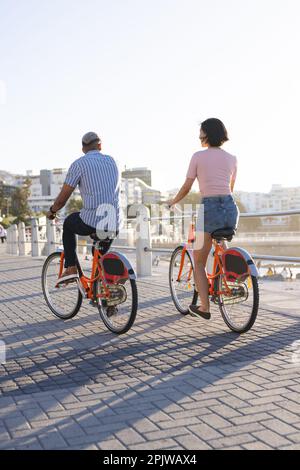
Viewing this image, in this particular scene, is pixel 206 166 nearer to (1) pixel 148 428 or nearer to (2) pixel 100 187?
(2) pixel 100 187

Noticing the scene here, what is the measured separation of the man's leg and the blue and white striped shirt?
0.07m

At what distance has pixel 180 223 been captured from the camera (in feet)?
38.0

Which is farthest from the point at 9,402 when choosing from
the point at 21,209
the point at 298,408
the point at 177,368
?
the point at 21,209

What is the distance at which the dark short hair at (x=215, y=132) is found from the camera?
5.63 metres

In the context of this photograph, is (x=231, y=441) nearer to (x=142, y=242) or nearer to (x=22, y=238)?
(x=142, y=242)

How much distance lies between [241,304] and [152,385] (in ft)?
5.66

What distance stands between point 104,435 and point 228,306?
2734 millimetres

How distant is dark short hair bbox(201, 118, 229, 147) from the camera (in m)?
5.63

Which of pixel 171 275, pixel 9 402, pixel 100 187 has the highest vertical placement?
pixel 100 187

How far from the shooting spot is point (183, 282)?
6770mm

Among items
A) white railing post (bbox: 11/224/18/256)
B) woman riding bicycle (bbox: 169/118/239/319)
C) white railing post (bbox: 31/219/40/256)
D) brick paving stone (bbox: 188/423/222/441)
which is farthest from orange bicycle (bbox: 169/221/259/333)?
white railing post (bbox: 11/224/18/256)

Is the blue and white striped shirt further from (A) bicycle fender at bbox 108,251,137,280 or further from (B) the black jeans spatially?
(A) bicycle fender at bbox 108,251,137,280

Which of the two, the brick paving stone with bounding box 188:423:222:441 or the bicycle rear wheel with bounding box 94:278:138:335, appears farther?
the bicycle rear wheel with bounding box 94:278:138:335

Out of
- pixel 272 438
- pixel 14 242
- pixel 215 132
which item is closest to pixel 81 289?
pixel 215 132
